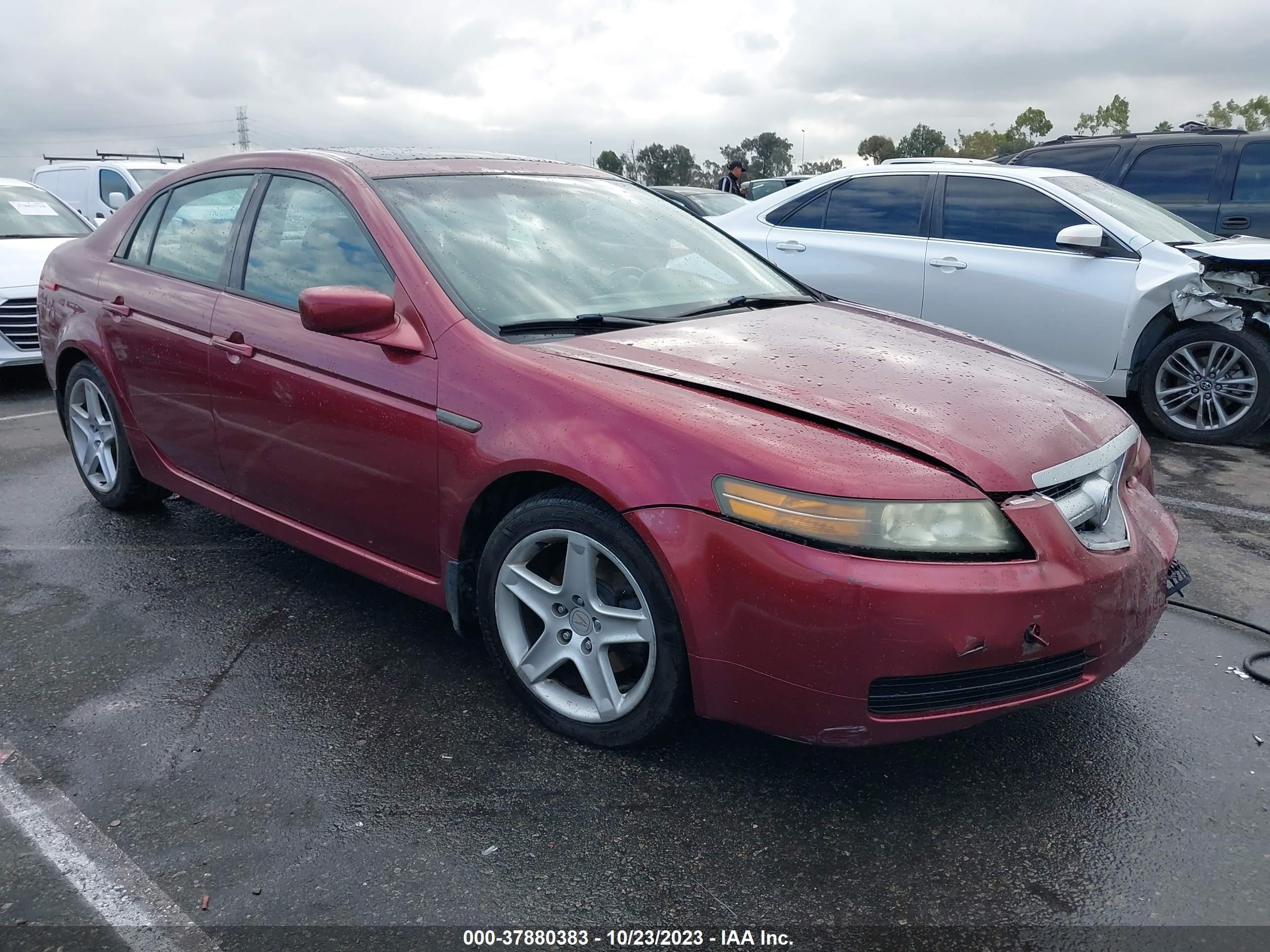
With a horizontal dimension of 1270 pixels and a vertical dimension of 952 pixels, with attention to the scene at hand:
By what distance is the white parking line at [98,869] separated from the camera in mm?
2137

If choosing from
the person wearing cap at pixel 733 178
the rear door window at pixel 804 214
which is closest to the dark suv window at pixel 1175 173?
the rear door window at pixel 804 214

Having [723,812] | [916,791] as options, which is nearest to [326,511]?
[723,812]

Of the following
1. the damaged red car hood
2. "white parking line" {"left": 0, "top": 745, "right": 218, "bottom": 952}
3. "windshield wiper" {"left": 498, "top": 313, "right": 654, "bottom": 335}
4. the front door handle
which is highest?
"windshield wiper" {"left": 498, "top": 313, "right": 654, "bottom": 335}

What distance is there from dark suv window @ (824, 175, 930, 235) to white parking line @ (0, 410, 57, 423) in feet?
18.0

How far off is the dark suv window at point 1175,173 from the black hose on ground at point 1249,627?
600 centimetres

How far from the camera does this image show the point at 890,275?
6719 mm

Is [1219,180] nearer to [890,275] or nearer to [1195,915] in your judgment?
[890,275]

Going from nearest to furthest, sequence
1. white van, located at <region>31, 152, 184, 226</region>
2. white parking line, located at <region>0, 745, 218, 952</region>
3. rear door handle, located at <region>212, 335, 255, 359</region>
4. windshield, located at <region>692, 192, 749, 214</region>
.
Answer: white parking line, located at <region>0, 745, 218, 952</region>
rear door handle, located at <region>212, 335, 255, 359</region>
windshield, located at <region>692, 192, 749, 214</region>
white van, located at <region>31, 152, 184, 226</region>

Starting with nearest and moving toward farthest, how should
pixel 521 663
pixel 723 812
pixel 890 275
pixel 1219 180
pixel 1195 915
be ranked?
1. pixel 1195 915
2. pixel 723 812
3. pixel 521 663
4. pixel 890 275
5. pixel 1219 180

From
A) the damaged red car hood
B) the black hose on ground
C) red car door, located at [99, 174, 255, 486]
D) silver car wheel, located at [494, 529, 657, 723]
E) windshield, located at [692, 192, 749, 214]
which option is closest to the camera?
the damaged red car hood

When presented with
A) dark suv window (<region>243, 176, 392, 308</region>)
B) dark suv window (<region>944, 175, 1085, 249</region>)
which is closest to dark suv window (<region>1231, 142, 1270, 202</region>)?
dark suv window (<region>944, 175, 1085, 249</region>)

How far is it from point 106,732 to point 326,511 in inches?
35.1

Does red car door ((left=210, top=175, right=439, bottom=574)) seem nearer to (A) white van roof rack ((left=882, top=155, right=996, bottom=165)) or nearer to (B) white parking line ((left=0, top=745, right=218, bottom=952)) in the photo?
(B) white parking line ((left=0, top=745, right=218, bottom=952))

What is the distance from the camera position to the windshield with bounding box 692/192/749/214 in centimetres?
1320
